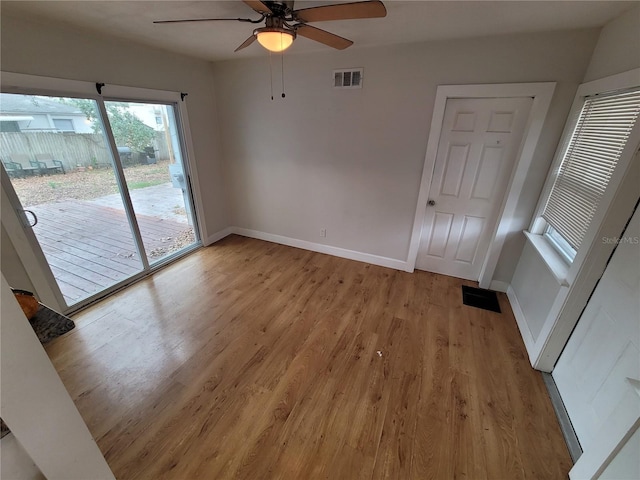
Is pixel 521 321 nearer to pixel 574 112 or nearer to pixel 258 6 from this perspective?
pixel 574 112

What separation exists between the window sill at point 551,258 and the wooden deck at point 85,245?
13.1 feet

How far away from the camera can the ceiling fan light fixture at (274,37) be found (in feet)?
4.99

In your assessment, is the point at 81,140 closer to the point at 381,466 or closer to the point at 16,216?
the point at 16,216

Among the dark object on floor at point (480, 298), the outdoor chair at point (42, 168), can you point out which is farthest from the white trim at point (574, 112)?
the outdoor chair at point (42, 168)

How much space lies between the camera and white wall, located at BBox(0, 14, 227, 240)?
192 centimetres

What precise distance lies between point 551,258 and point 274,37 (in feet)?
8.51

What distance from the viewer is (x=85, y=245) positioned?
8.73ft

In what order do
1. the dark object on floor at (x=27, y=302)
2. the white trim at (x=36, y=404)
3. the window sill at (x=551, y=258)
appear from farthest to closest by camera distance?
the window sill at (x=551, y=258), the dark object on floor at (x=27, y=302), the white trim at (x=36, y=404)

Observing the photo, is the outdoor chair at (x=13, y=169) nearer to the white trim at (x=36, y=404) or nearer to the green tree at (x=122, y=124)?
the green tree at (x=122, y=124)

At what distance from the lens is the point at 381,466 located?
1453mm

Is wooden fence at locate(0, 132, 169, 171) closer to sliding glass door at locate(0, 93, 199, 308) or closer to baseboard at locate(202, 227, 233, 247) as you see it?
sliding glass door at locate(0, 93, 199, 308)

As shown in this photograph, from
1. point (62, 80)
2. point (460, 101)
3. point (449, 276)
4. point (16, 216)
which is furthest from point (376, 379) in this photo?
point (62, 80)

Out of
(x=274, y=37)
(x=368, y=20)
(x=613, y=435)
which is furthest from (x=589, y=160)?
(x=274, y=37)

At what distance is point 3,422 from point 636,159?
2.63 m
